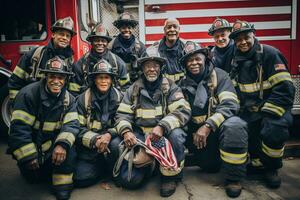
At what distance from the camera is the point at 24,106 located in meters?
3.04

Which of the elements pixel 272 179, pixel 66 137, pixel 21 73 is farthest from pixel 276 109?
pixel 21 73

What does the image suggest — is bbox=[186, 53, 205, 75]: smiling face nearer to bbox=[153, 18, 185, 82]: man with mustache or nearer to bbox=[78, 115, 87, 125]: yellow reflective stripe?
bbox=[153, 18, 185, 82]: man with mustache

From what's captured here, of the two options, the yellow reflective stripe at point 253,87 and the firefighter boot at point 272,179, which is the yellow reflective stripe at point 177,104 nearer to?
the yellow reflective stripe at point 253,87

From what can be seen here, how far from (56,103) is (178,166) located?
5.36 feet

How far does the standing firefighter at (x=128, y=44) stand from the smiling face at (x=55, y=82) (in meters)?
1.67

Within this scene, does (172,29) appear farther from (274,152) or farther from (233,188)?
(233,188)

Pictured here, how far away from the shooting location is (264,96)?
346 centimetres

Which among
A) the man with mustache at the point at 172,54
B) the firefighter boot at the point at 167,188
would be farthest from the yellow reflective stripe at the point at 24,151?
the man with mustache at the point at 172,54

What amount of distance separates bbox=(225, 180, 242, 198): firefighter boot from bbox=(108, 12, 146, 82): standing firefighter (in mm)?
2389

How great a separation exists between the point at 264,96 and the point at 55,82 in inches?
103

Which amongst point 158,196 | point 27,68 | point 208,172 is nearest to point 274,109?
point 208,172

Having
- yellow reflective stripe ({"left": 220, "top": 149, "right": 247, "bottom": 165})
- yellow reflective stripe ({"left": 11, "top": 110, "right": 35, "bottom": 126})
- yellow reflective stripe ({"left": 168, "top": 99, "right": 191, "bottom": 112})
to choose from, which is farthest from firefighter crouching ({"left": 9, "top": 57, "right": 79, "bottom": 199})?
yellow reflective stripe ({"left": 220, "top": 149, "right": 247, "bottom": 165})

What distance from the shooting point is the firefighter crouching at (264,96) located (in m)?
3.20

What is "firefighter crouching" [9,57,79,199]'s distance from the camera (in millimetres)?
2937
